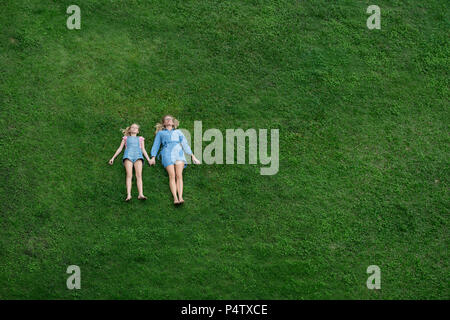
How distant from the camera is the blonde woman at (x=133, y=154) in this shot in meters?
11.1

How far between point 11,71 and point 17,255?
4702 mm

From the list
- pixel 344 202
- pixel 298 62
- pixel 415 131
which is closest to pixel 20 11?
pixel 298 62

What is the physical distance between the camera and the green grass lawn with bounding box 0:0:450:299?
412 inches

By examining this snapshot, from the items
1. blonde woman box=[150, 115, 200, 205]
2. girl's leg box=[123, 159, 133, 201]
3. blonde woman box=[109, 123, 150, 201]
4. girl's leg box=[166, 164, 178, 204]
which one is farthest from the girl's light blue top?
girl's leg box=[123, 159, 133, 201]

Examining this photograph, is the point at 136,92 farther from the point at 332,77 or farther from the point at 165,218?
the point at 332,77

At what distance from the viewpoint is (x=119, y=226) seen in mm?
10789

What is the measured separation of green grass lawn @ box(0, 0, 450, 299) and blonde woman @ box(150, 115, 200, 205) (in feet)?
0.80

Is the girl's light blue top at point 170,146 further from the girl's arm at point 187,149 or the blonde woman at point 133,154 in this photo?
the blonde woman at point 133,154

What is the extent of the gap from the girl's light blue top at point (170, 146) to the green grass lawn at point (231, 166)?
14.1 inches

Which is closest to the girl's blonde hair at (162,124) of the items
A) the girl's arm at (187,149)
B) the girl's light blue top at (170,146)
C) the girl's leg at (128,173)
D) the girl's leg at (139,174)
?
the girl's light blue top at (170,146)

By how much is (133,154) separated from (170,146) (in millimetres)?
893

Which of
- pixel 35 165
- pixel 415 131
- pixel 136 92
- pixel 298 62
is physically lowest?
pixel 35 165

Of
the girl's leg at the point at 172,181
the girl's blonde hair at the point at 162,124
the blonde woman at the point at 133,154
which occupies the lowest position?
the girl's leg at the point at 172,181
